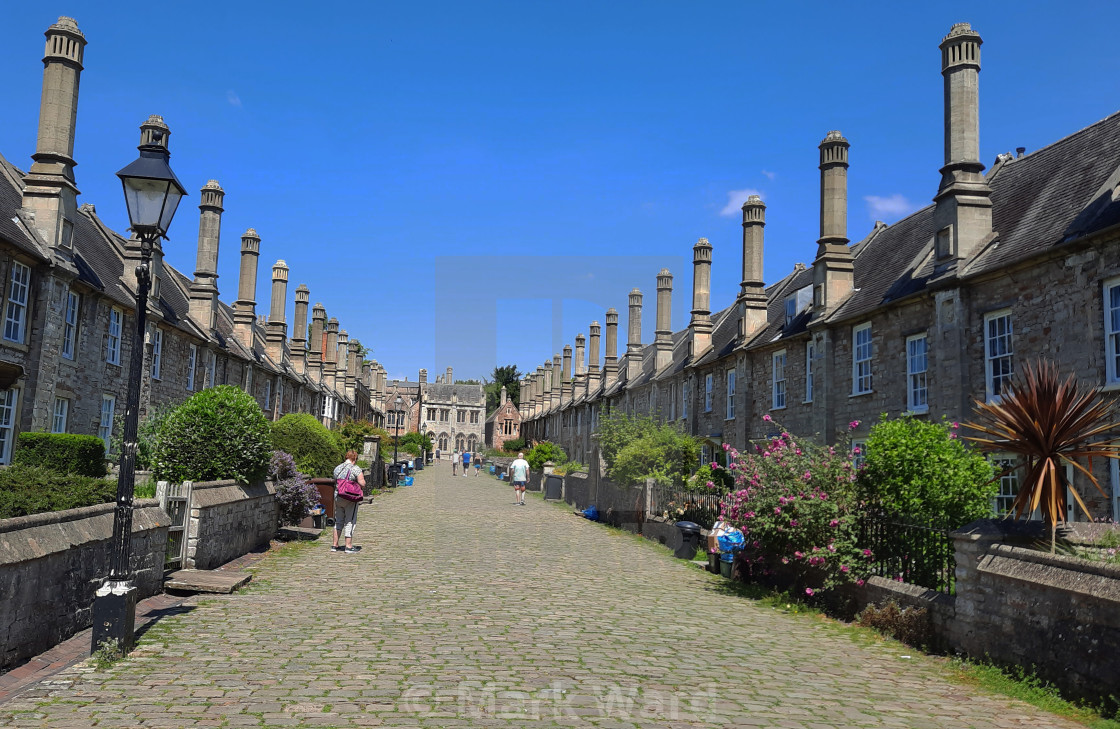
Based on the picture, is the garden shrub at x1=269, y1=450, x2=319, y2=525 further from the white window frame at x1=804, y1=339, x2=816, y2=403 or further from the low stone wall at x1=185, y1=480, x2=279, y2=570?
the white window frame at x1=804, y1=339, x2=816, y2=403

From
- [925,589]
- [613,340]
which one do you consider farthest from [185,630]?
[613,340]

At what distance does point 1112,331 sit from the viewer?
13211 millimetres

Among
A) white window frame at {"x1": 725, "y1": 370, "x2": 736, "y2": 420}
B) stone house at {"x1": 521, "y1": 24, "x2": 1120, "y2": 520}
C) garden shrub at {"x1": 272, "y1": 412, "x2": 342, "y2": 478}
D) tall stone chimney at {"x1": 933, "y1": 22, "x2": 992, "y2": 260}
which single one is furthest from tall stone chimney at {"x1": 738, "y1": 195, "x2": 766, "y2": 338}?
garden shrub at {"x1": 272, "y1": 412, "x2": 342, "y2": 478}

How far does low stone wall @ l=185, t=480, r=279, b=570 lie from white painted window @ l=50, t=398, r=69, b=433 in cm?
825

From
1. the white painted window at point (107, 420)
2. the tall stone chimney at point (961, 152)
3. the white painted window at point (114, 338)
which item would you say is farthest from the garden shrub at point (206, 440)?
the tall stone chimney at point (961, 152)

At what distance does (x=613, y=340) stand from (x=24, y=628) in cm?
4804

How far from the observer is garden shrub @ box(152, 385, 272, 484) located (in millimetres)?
13992

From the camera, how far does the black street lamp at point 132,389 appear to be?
24.3 ft

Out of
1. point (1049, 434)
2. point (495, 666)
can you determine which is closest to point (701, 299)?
point (1049, 434)

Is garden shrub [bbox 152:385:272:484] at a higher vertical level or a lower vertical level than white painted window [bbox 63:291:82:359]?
lower

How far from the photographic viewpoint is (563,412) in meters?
66.4

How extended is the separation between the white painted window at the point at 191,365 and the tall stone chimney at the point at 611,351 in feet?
91.9

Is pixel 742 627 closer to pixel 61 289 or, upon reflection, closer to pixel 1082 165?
pixel 1082 165

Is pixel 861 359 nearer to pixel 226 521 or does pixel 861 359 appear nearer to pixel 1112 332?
pixel 1112 332
